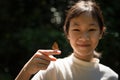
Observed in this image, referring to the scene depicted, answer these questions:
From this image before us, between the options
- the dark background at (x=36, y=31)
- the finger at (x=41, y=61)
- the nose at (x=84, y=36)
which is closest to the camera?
the finger at (x=41, y=61)

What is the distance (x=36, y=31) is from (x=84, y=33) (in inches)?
79.6

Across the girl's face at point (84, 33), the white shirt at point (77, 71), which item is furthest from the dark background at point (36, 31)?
the girl's face at point (84, 33)

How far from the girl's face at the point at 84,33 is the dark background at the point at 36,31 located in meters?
1.69

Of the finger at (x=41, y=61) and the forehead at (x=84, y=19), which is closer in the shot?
the finger at (x=41, y=61)

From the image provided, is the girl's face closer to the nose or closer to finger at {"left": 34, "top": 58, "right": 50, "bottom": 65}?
the nose

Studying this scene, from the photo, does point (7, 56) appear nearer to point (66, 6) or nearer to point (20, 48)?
point (20, 48)

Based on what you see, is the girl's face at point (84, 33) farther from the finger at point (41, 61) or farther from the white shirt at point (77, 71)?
the finger at point (41, 61)

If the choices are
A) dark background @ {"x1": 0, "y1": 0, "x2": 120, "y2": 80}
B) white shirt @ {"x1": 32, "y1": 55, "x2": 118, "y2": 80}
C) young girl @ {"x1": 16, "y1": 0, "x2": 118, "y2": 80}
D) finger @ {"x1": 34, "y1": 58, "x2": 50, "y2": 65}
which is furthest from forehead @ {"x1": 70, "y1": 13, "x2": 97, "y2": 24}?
dark background @ {"x1": 0, "y1": 0, "x2": 120, "y2": 80}

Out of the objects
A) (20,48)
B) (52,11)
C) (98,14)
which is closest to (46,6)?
(52,11)

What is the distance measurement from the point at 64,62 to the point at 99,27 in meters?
0.29

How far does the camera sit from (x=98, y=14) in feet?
7.84

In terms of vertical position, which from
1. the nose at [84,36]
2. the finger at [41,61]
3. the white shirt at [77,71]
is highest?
the nose at [84,36]

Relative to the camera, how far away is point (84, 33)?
225cm

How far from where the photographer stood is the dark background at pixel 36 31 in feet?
13.5
